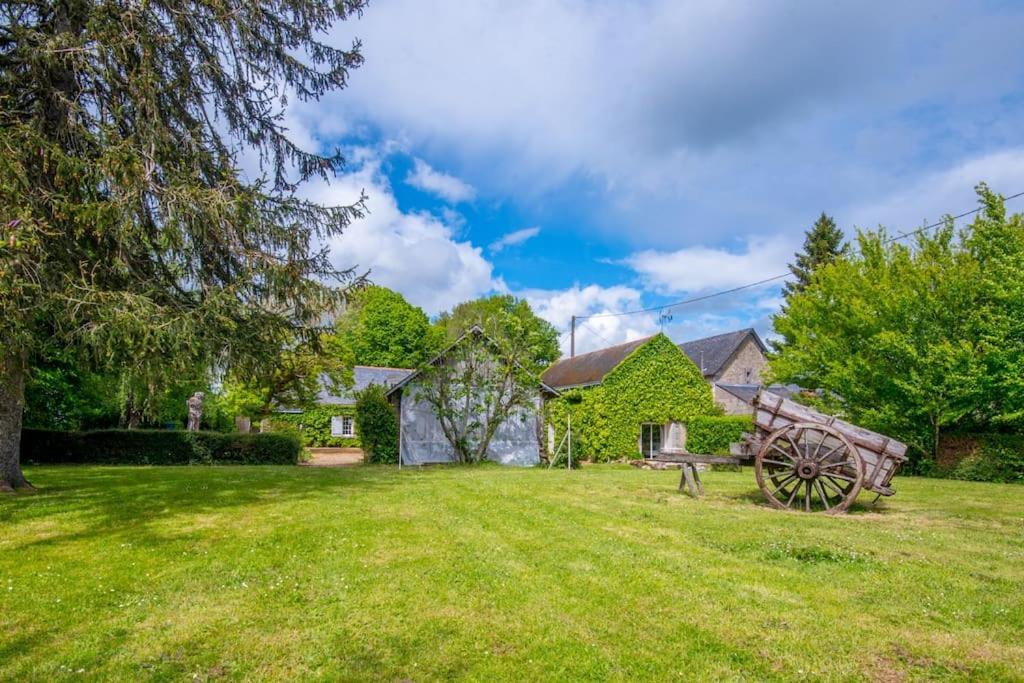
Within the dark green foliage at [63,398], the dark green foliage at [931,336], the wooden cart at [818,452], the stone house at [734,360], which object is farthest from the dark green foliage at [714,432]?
the dark green foliage at [63,398]

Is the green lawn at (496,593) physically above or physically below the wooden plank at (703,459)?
below

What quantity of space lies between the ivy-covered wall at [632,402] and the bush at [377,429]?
5.91 meters

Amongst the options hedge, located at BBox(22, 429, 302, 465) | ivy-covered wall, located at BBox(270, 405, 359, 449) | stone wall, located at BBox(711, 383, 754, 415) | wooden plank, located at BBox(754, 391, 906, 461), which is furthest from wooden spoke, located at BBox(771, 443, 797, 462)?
ivy-covered wall, located at BBox(270, 405, 359, 449)

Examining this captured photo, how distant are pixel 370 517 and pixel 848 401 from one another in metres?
18.1

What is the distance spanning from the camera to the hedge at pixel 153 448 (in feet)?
58.8

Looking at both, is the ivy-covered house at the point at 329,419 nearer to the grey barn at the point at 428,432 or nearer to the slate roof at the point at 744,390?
the grey barn at the point at 428,432

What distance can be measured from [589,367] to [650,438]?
436 centimetres

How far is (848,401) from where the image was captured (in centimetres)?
2008

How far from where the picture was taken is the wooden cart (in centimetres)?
945

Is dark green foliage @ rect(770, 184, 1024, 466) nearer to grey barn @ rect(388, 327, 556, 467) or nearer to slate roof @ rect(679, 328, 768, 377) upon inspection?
grey barn @ rect(388, 327, 556, 467)

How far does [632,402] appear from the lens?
24234mm

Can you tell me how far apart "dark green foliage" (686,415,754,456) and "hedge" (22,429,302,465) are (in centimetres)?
1618

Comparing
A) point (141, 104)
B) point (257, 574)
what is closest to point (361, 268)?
point (141, 104)

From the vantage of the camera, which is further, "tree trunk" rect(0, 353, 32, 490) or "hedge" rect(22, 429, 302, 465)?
"hedge" rect(22, 429, 302, 465)
